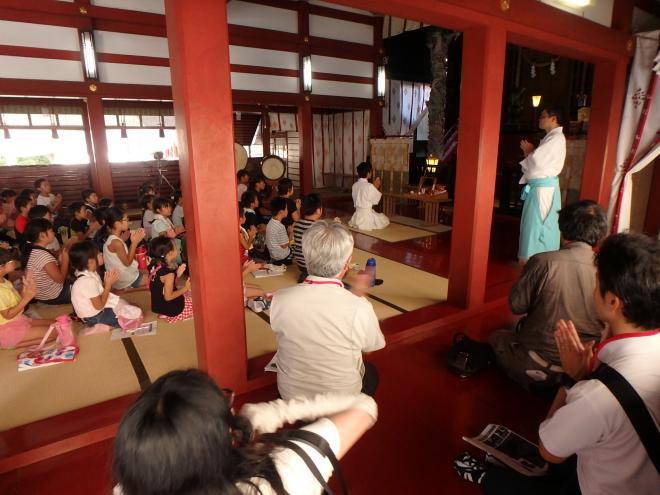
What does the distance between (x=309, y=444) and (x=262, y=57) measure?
761cm

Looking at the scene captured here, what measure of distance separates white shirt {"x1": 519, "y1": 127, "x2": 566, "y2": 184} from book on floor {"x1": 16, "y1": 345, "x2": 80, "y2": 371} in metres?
4.20

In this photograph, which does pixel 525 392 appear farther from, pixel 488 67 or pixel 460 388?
pixel 488 67

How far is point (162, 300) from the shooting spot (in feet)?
11.2

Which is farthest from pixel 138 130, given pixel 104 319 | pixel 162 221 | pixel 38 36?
pixel 104 319

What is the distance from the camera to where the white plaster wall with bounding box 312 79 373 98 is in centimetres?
812

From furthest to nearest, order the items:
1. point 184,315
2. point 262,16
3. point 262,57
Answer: point 262,57, point 262,16, point 184,315

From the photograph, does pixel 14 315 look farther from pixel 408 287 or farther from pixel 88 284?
pixel 408 287

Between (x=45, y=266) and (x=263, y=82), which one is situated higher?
(x=263, y=82)

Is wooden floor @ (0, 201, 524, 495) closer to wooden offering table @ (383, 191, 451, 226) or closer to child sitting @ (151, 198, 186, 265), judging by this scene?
child sitting @ (151, 198, 186, 265)

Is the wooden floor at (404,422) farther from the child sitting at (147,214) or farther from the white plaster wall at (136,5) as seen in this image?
the white plaster wall at (136,5)

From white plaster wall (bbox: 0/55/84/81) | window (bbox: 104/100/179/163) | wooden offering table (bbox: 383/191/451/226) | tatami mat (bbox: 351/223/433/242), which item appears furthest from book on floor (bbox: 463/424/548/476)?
window (bbox: 104/100/179/163)

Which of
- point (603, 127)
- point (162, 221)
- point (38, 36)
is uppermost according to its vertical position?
point (38, 36)

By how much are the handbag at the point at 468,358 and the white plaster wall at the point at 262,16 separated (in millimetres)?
6503

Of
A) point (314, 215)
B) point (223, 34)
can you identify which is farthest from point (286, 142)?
point (223, 34)
